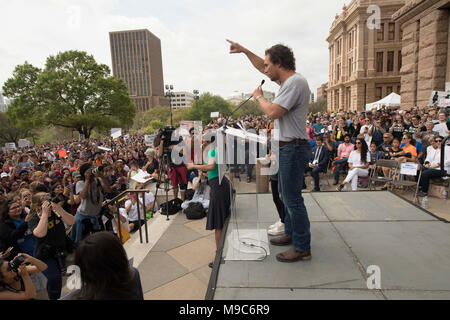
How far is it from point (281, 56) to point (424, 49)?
1223 cm

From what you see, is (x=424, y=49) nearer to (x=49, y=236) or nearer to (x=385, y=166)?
(x=385, y=166)

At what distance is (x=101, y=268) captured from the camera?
1.46 metres

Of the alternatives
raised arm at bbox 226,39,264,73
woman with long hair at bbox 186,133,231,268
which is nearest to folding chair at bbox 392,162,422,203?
woman with long hair at bbox 186,133,231,268

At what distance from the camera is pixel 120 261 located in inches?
59.9

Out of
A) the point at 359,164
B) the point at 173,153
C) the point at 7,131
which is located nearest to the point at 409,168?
the point at 359,164

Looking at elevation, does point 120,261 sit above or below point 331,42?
below

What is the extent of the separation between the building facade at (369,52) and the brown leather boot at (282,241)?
143ft

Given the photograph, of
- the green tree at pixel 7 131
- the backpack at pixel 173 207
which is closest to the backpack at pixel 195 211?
the backpack at pixel 173 207

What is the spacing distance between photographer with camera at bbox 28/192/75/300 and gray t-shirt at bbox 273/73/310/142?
10.9ft

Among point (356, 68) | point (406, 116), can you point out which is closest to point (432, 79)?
point (406, 116)

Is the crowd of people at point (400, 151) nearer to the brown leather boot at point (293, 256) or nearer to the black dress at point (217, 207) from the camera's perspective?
the black dress at point (217, 207)

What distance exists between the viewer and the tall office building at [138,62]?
11056 cm
